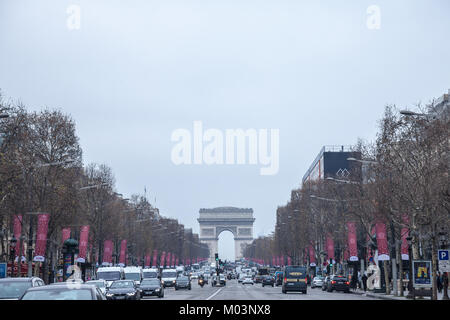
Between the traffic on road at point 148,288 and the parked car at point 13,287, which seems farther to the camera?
the parked car at point 13,287

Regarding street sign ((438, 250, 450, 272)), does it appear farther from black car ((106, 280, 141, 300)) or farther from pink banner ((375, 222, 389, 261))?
black car ((106, 280, 141, 300))

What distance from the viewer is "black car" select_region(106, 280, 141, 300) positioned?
4512 cm

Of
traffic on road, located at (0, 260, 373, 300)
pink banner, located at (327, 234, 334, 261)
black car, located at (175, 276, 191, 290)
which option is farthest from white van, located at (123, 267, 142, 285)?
pink banner, located at (327, 234, 334, 261)

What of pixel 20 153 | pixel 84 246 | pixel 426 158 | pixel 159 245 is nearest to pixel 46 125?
pixel 20 153

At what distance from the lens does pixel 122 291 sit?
45.6m

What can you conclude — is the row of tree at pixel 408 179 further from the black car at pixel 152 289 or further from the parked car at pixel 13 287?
the parked car at pixel 13 287

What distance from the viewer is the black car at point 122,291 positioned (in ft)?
148

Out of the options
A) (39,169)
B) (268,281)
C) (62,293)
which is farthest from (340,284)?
(62,293)

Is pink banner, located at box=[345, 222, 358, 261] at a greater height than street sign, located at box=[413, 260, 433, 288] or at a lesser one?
greater

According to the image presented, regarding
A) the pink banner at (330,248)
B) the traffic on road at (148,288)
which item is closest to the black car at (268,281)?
the traffic on road at (148,288)

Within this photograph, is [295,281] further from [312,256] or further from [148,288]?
[312,256]
